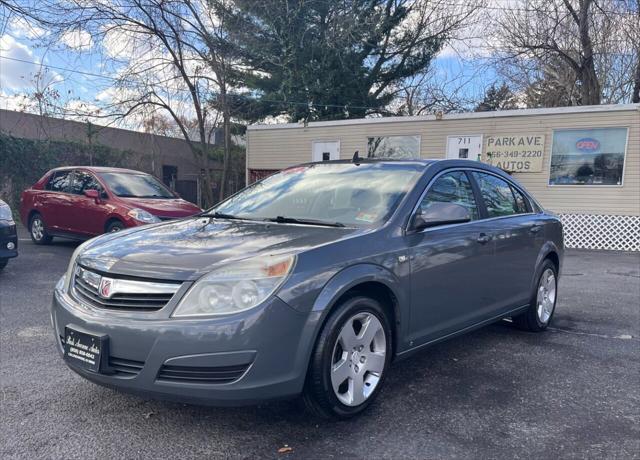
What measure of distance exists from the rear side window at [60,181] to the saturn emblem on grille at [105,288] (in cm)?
756

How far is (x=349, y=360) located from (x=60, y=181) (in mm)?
8667

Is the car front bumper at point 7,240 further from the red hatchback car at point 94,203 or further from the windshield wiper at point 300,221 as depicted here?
the windshield wiper at point 300,221

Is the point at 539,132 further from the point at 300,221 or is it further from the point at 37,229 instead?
the point at 37,229

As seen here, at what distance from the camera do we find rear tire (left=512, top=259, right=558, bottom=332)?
194 inches

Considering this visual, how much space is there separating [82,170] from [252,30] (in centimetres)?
958

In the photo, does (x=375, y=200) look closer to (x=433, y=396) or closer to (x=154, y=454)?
(x=433, y=396)

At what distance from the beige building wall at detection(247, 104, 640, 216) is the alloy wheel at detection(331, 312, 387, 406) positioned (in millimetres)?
11808

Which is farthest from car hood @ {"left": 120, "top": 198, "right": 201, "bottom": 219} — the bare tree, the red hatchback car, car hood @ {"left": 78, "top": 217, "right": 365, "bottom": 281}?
the bare tree

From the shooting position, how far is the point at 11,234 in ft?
21.9

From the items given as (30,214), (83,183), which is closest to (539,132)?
(83,183)

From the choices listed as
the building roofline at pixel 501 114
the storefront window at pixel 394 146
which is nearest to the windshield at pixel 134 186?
the storefront window at pixel 394 146

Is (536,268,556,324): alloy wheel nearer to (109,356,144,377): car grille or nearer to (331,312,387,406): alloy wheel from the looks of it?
(331,312,387,406): alloy wheel

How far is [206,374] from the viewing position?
2.52m

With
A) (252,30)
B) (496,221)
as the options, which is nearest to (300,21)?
(252,30)
